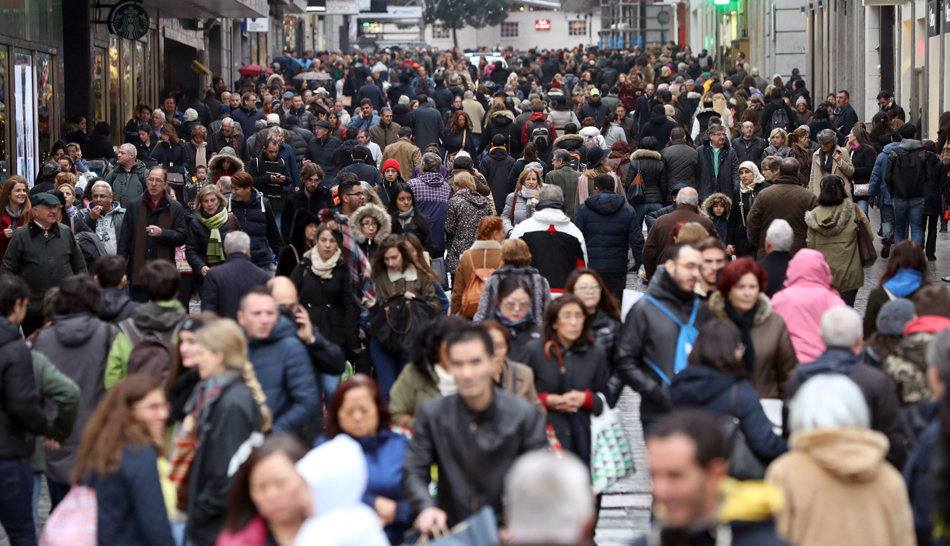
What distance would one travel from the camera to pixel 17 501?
6.08 meters

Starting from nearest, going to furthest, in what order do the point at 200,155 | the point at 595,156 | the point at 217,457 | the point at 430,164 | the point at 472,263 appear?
1. the point at 217,457
2. the point at 472,263
3. the point at 430,164
4. the point at 595,156
5. the point at 200,155

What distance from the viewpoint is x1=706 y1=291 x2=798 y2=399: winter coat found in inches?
260

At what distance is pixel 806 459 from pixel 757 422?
1021 mm

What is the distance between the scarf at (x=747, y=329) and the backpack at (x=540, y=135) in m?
10.2

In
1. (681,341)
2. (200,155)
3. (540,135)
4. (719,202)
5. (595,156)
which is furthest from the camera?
(540,135)

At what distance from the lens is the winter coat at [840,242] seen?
10.3 meters

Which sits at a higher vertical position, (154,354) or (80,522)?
(154,354)

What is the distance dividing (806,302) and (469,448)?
3.14 m

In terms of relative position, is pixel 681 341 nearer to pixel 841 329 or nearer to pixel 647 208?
pixel 841 329

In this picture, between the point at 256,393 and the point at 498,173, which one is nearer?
the point at 256,393

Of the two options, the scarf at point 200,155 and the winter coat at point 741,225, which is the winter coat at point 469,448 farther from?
the scarf at point 200,155

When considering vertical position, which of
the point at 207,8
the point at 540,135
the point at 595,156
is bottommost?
the point at 595,156

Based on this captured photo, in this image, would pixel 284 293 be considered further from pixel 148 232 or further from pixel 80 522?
pixel 148 232

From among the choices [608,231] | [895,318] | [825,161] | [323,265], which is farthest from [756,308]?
[825,161]
